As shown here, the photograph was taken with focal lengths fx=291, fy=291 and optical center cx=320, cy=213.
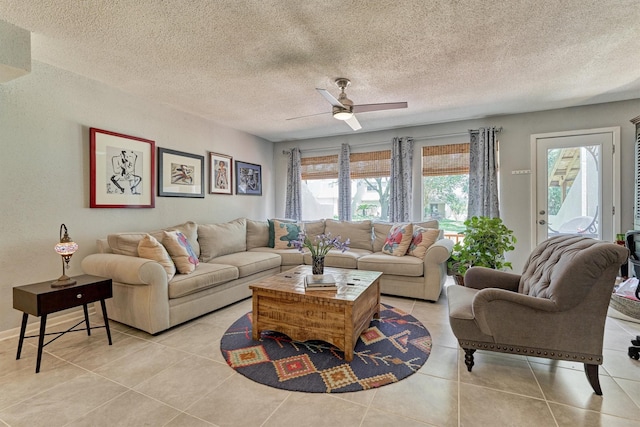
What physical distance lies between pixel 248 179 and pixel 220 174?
2.26 feet

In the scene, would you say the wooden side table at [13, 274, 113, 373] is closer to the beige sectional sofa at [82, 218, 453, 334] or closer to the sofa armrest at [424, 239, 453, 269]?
the beige sectional sofa at [82, 218, 453, 334]

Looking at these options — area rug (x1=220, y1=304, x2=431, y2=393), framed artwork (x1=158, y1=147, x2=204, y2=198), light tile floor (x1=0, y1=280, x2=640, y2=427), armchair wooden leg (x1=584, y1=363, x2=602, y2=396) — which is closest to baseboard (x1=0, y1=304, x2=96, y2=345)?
light tile floor (x1=0, y1=280, x2=640, y2=427)

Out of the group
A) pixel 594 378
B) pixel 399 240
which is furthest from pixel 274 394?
pixel 399 240

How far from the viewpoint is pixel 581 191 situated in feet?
12.9

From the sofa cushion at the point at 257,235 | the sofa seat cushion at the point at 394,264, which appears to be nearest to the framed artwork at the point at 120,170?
the sofa cushion at the point at 257,235

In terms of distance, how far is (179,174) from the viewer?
4.00 m

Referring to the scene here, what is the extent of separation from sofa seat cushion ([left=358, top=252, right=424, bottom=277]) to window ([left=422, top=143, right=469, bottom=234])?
152 cm

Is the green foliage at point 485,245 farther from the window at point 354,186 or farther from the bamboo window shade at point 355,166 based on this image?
the bamboo window shade at point 355,166

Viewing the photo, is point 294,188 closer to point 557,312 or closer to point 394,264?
point 394,264

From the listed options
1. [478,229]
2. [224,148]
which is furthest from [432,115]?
[224,148]

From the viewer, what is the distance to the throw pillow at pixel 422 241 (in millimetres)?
3711

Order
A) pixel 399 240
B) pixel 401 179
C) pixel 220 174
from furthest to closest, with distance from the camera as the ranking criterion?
pixel 401 179
pixel 220 174
pixel 399 240

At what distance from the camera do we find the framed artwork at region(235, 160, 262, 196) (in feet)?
16.6

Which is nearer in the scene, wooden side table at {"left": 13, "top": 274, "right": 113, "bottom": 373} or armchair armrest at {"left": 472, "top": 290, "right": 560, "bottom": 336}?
armchair armrest at {"left": 472, "top": 290, "right": 560, "bottom": 336}
